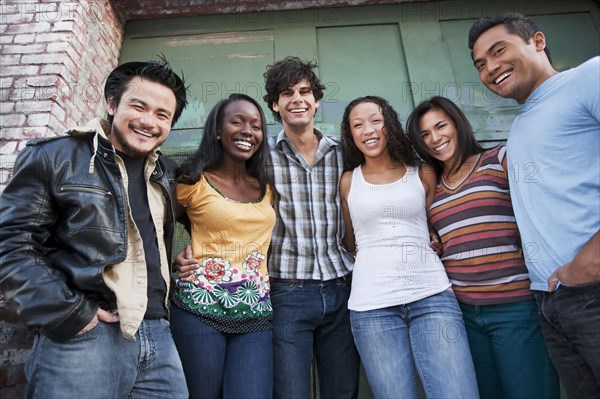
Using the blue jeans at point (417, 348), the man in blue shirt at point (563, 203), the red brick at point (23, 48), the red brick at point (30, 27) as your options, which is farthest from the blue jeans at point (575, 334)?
the red brick at point (30, 27)

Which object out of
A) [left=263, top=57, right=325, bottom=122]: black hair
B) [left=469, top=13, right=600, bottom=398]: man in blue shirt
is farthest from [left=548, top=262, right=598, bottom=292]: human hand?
[left=263, top=57, right=325, bottom=122]: black hair

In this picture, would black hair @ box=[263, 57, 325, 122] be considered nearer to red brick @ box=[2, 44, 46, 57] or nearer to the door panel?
the door panel

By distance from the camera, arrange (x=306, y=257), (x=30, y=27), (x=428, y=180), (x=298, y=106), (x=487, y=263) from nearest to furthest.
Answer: (x=487, y=263)
(x=306, y=257)
(x=428, y=180)
(x=298, y=106)
(x=30, y=27)

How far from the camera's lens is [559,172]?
1678 millimetres

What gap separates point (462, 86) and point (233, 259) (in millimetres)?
2673

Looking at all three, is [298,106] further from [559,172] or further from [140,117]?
[559,172]

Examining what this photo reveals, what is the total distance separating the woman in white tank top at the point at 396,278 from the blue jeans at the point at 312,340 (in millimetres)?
127

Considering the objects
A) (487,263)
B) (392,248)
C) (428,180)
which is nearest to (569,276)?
(487,263)

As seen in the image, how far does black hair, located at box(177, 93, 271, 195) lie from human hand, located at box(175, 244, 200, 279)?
38 centimetres

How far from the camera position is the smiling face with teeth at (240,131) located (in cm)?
221

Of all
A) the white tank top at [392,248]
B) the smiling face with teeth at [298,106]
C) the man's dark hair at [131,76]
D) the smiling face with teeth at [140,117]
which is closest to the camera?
the smiling face with teeth at [140,117]

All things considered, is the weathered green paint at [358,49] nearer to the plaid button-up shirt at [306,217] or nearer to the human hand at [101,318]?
the plaid button-up shirt at [306,217]

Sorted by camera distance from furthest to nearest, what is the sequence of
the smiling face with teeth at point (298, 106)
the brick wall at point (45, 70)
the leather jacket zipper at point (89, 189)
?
the brick wall at point (45, 70), the smiling face with teeth at point (298, 106), the leather jacket zipper at point (89, 189)

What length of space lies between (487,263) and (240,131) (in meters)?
1.44
